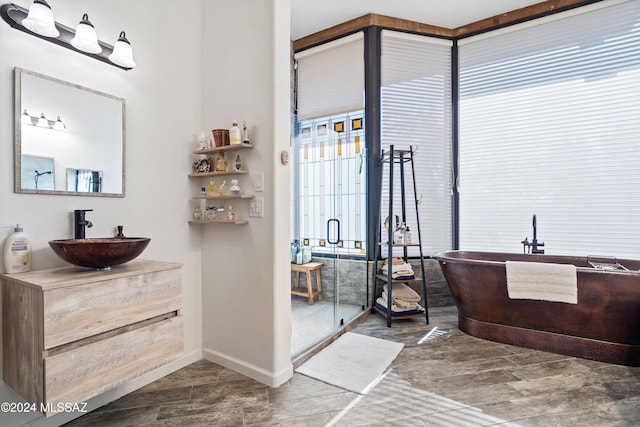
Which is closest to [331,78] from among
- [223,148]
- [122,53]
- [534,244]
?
[223,148]

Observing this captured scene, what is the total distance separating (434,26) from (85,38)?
3644 millimetres

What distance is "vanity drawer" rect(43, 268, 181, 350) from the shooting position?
4.41 feet

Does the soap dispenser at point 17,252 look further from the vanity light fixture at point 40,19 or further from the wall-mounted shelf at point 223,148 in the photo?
the wall-mounted shelf at point 223,148

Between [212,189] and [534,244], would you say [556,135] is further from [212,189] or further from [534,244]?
[212,189]

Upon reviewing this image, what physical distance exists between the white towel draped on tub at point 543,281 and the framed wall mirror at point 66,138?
2929 mm

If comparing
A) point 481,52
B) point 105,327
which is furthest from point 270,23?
point 481,52

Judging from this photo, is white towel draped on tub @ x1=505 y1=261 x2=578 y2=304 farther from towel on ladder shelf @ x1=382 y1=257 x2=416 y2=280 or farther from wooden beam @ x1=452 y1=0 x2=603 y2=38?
wooden beam @ x1=452 y1=0 x2=603 y2=38

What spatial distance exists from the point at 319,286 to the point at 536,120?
9.72 feet

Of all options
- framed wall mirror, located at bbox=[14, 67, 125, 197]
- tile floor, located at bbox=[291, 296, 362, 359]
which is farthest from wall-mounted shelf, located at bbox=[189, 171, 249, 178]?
tile floor, located at bbox=[291, 296, 362, 359]

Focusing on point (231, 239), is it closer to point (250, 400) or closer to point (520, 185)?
point (250, 400)

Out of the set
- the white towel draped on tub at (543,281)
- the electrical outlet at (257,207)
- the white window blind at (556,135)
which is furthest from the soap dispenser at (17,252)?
the white window blind at (556,135)

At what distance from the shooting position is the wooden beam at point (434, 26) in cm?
349

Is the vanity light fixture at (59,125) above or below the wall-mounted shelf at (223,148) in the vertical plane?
above

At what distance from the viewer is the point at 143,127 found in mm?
2127
